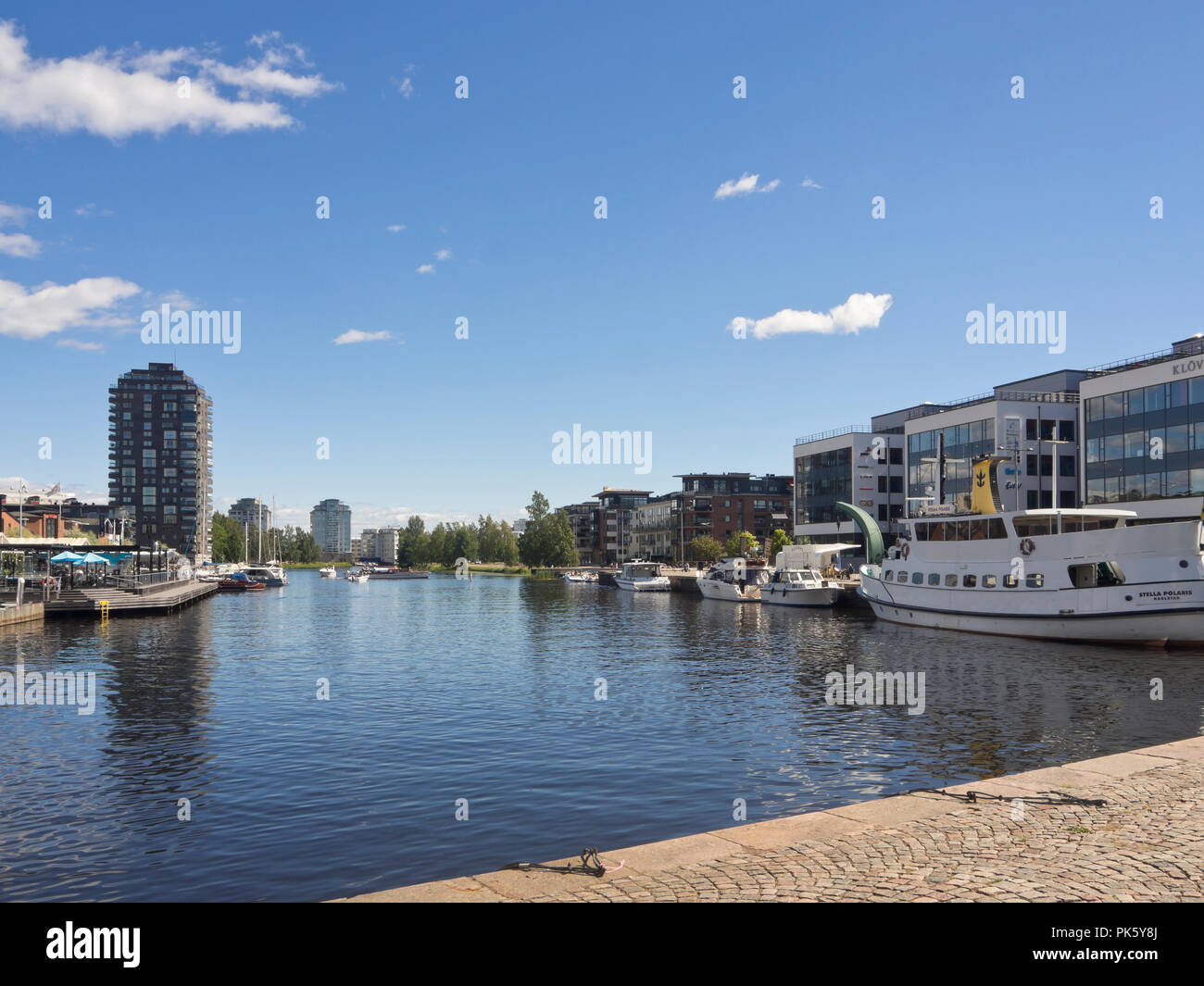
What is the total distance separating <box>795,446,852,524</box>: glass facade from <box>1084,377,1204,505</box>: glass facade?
36945 millimetres

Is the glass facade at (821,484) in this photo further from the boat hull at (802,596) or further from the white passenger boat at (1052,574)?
the white passenger boat at (1052,574)

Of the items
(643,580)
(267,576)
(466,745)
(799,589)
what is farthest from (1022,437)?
(267,576)

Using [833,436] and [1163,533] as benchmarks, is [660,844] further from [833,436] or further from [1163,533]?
[833,436]

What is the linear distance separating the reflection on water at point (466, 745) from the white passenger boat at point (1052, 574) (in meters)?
1.81

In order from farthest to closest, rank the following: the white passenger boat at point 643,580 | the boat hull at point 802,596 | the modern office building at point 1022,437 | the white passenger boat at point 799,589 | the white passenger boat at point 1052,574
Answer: the white passenger boat at point 643,580, the modern office building at point 1022,437, the white passenger boat at point 799,589, the boat hull at point 802,596, the white passenger boat at point 1052,574

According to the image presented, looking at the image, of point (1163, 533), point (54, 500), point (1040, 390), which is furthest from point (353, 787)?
point (54, 500)

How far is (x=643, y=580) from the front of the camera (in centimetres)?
13012

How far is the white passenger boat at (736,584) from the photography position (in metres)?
95.8

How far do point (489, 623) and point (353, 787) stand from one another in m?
53.2

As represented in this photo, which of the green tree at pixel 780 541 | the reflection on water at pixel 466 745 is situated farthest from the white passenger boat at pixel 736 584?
the reflection on water at pixel 466 745

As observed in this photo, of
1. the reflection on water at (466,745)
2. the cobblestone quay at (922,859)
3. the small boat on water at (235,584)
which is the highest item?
the cobblestone quay at (922,859)

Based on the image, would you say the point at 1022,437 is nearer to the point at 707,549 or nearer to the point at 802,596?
the point at 802,596

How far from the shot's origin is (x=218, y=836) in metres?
15.9

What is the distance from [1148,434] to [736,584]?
42.5m
